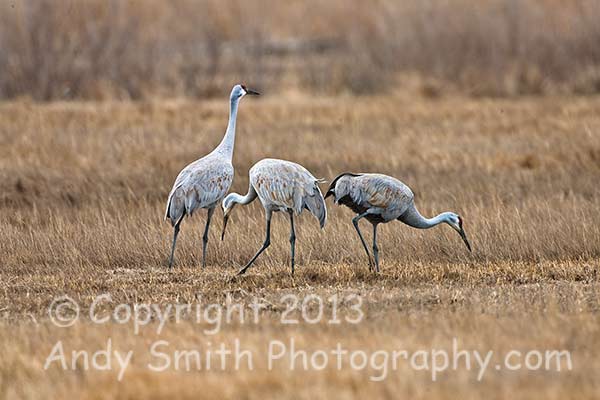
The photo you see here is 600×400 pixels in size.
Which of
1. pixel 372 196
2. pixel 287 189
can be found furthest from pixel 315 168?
pixel 287 189

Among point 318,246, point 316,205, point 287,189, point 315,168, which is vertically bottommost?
point 318,246

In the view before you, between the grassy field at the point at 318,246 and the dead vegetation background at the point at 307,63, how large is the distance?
216 centimetres

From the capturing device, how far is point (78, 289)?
29.9 feet

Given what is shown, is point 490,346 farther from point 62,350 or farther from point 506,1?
point 506,1

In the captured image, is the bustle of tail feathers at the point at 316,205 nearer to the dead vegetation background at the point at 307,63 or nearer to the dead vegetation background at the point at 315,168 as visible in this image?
the dead vegetation background at the point at 315,168

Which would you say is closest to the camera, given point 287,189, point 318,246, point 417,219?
point 287,189

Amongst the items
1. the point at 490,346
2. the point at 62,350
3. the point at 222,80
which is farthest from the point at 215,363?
the point at 222,80

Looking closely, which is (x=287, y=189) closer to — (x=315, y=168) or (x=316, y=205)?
(x=316, y=205)

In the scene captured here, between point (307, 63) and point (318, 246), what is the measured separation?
1671 centimetres

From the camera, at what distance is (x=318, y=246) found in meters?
11.0

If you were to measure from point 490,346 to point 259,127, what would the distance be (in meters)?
12.3

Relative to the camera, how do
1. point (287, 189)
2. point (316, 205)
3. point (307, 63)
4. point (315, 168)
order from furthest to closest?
point (307, 63) < point (315, 168) < point (316, 205) < point (287, 189)

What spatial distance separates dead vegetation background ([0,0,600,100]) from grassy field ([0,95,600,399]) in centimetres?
216

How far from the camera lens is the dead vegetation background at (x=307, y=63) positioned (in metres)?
22.2
